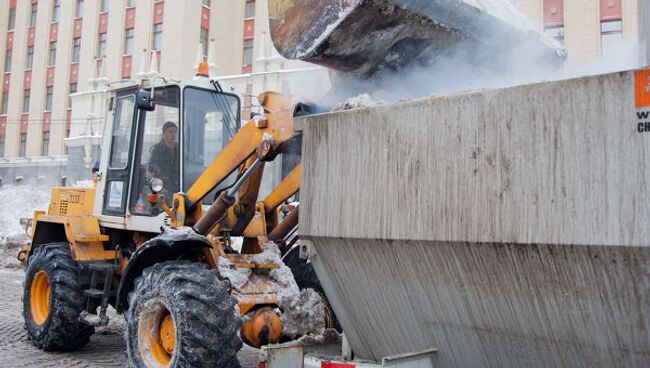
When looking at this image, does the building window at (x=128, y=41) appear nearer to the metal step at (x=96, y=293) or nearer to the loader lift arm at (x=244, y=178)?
the metal step at (x=96, y=293)

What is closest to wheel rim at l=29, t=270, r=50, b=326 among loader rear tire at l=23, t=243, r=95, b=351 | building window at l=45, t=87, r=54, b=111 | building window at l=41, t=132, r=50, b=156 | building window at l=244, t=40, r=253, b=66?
loader rear tire at l=23, t=243, r=95, b=351

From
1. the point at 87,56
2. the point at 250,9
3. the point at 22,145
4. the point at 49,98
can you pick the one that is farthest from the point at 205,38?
the point at 22,145

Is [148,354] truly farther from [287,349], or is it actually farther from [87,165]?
[87,165]

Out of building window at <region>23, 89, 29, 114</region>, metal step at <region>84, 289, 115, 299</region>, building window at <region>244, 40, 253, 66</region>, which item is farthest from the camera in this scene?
building window at <region>23, 89, 29, 114</region>

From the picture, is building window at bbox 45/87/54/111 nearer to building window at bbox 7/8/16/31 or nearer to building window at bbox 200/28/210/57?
building window at bbox 7/8/16/31

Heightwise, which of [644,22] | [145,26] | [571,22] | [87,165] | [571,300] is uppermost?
[145,26]

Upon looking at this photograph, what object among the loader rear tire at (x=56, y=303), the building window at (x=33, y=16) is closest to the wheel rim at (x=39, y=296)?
the loader rear tire at (x=56, y=303)

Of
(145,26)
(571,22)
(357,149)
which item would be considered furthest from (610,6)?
(145,26)

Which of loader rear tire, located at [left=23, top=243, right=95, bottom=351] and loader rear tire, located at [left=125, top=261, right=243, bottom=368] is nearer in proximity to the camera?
loader rear tire, located at [left=125, top=261, right=243, bottom=368]

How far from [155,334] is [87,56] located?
37551mm

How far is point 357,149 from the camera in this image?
3.49m

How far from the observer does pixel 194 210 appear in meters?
5.79

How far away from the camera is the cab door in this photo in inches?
258

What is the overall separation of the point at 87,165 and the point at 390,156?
32.2 metres
